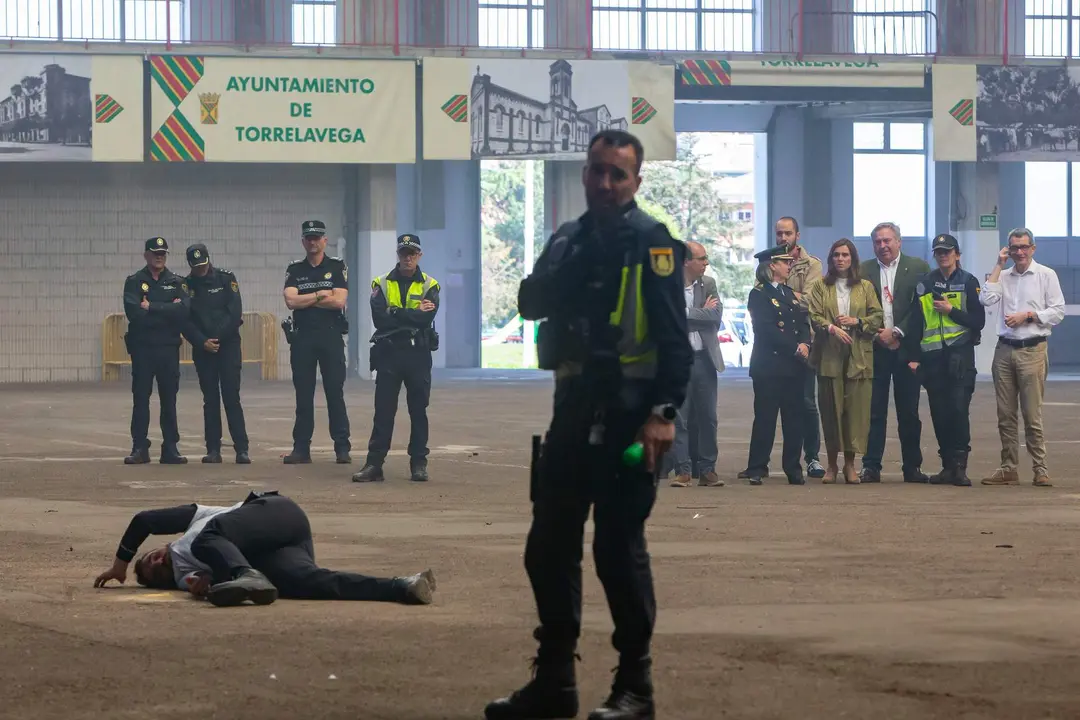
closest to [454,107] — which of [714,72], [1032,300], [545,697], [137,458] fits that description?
[714,72]

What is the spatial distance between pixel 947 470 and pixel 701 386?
2032 mm

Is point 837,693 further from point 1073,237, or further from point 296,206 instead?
point 1073,237

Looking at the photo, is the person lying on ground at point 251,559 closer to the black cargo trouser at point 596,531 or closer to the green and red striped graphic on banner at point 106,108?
the black cargo trouser at point 596,531

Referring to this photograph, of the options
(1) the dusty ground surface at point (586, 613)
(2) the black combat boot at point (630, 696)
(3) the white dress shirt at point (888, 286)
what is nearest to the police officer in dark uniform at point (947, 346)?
(3) the white dress shirt at point (888, 286)

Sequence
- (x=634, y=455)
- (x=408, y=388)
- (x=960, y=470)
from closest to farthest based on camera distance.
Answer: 1. (x=634, y=455)
2. (x=960, y=470)
3. (x=408, y=388)

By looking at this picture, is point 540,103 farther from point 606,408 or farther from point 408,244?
point 606,408

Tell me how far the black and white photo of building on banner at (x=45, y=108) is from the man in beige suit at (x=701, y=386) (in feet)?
58.4

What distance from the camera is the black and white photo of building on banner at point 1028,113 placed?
1237 inches

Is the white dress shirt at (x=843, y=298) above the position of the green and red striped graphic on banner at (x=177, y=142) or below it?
below

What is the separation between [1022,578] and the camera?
324 inches

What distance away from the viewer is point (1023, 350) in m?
13.5

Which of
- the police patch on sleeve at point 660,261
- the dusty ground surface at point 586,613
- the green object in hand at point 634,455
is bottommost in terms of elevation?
the dusty ground surface at point 586,613

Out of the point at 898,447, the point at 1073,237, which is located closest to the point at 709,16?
the point at 1073,237

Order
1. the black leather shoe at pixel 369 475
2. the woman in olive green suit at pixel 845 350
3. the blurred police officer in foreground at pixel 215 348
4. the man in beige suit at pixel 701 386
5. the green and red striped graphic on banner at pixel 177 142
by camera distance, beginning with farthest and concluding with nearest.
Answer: the green and red striped graphic on banner at pixel 177 142 < the blurred police officer in foreground at pixel 215 348 < the black leather shoe at pixel 369 475 < the woman in olive green suit at pixel 845 350 < the man in beige suit at pixel 701 386
